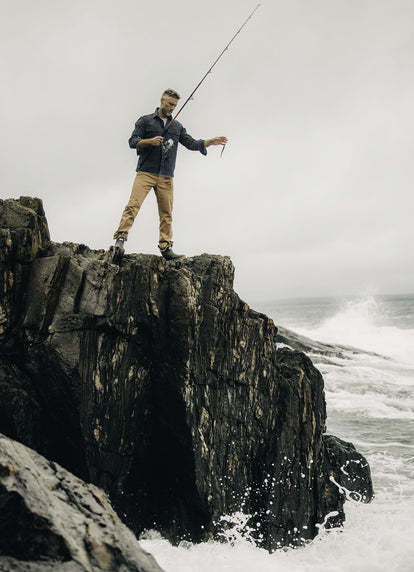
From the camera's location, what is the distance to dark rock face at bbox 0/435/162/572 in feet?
8.80

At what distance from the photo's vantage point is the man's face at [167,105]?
296 inches

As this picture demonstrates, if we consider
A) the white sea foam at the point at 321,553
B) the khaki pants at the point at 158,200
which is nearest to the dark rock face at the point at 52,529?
the white sea foam at the point at 321,553

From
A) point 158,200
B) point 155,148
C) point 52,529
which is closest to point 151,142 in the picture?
point 155,148

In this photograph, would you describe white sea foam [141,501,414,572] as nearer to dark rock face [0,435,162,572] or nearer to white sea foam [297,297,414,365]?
dark rock face [0,435,162,572]

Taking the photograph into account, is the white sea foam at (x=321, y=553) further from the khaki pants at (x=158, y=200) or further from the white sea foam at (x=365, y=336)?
the white sea foam at (x=365, y=336)

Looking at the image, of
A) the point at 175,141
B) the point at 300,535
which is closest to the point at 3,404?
the point at 300,535

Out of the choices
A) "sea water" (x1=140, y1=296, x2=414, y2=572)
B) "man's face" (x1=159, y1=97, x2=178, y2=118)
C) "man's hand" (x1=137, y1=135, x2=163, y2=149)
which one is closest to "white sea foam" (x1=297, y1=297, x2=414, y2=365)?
"sea water" (x1=140, y1=296, x2=414, y2=572)

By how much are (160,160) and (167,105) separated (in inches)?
36.5

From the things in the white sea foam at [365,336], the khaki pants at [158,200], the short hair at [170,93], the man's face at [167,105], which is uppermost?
the short hair at [170,93]

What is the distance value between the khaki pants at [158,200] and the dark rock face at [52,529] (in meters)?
4.49

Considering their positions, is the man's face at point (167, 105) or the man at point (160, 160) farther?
the man's face at point (167, 105)

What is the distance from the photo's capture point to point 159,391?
5848 millimetres

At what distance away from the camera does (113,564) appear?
2801 millimetres

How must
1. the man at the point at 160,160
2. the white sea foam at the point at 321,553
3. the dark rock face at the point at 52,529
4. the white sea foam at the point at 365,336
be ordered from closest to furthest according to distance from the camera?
the dark rock face at the point at 52,529 → the white sea foam at the point at 321,553 → the man at the point at 160,160 → the white sea foam at the point at 365,336
